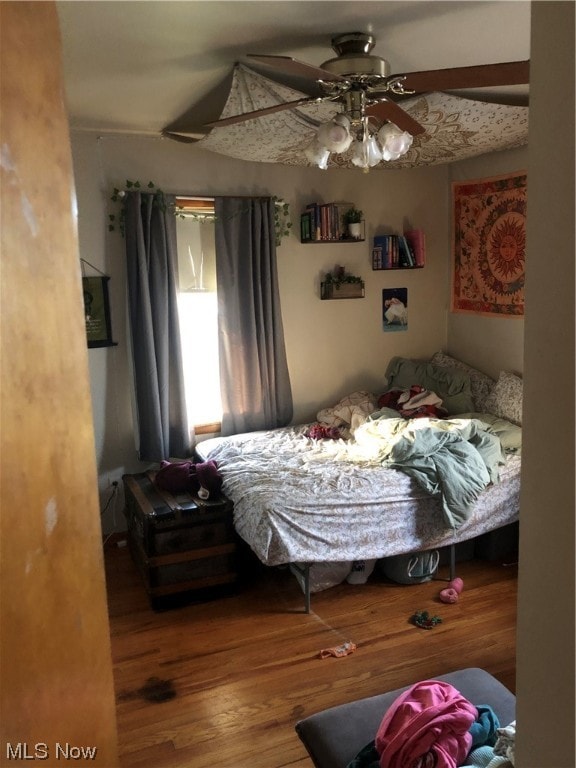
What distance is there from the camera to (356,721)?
195 cm

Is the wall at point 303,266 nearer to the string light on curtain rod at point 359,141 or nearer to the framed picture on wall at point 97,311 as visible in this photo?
the framed picture on wall at point 97,311

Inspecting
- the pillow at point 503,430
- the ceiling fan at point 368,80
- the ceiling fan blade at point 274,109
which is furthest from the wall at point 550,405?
the pillow at point 503,430

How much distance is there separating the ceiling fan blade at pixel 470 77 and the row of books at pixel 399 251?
2.29 m

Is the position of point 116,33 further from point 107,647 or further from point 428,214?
point 428,214

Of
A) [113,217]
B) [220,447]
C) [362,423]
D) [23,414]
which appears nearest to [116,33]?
[113,217]

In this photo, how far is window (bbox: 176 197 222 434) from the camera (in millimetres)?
4039

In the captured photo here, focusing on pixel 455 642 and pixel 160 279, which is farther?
pixel 160 279

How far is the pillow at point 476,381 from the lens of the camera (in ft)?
14.3

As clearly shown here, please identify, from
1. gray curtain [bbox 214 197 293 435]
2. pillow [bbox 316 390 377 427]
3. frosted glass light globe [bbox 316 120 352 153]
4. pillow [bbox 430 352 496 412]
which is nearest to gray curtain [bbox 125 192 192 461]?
gray curtain [bbox 214 197 293 435]

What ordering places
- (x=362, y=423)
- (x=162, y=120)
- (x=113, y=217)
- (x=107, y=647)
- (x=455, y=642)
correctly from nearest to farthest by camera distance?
1. (x=107, y=647)
2. (x=455, y=642)
3. (x=162, y=120)
4. (x=113, y=217)
5. (x=362, y=423)

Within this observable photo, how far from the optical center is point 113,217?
12.6 ft

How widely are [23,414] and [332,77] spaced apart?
186cm

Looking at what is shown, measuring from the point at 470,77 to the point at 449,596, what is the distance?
2.43 m

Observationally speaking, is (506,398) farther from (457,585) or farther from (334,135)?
(334,135)
